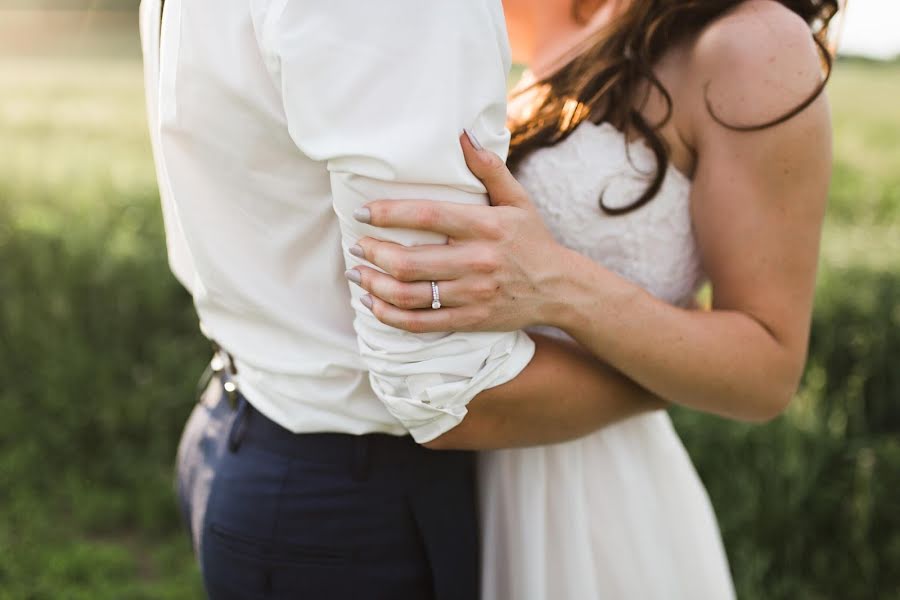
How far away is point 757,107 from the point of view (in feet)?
4.88

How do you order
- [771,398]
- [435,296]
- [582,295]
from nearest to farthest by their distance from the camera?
[435,296]
[582,295]
[771,398]

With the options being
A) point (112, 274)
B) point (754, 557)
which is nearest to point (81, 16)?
point (112, 274)

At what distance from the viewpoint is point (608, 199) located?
5.37 ft

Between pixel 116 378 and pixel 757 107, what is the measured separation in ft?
13.0

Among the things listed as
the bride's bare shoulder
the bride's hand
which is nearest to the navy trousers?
the bride's hand

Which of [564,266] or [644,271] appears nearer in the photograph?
[564,266]

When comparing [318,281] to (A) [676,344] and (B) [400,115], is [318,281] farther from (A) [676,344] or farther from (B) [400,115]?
(A) [676,344]

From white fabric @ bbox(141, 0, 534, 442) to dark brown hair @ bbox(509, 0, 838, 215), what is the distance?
0.41 meters

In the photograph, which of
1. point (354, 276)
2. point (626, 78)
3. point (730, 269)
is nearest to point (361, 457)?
point (354, 276)

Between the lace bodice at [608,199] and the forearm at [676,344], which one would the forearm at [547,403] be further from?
the lace bodice at [608,199]

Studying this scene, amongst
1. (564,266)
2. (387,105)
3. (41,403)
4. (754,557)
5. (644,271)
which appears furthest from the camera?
(41,403)

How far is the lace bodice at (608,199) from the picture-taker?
5.33ft

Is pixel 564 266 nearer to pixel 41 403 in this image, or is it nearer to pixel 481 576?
pixel 481 576

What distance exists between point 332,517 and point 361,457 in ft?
0.37
